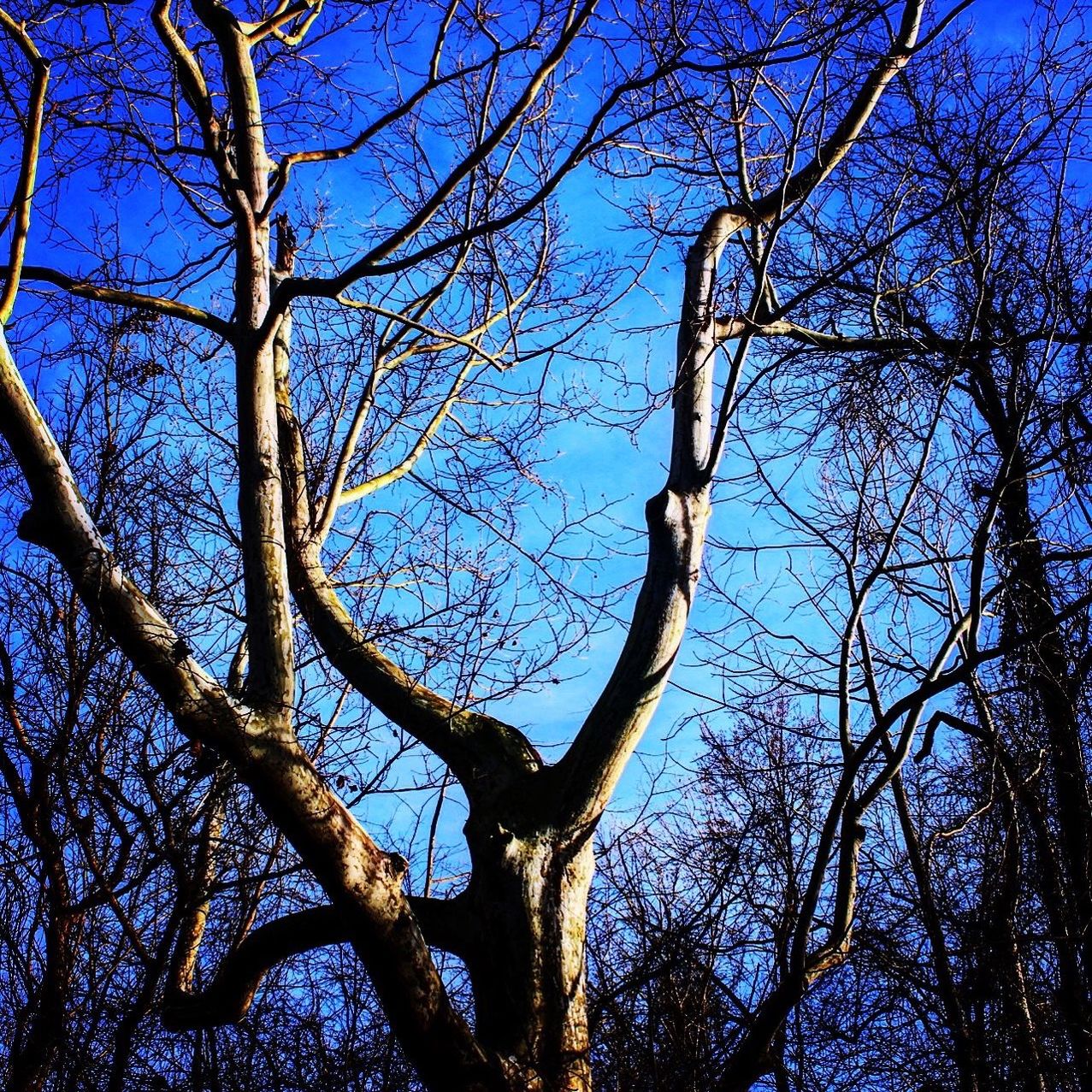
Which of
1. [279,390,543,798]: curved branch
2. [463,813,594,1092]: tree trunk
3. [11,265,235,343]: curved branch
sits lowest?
[463,813,594,1092]: tree trunk

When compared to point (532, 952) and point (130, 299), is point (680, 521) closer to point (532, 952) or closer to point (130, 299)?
point (532, 952)

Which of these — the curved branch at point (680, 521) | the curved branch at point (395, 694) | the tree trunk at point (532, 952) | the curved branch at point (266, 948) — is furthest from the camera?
the curved branch at point (395, 694)

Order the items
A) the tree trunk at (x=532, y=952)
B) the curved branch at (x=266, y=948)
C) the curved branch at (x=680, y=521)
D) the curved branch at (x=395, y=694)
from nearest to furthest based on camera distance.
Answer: the tree trunk at (x=532, y=952) < the curved branch at (x=266, y=948) < the curved branch at (x=680, y=521) < the curved branch at (x=395, y=694)

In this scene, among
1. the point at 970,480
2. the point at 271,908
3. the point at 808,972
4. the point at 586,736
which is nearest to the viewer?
the point at 808,972

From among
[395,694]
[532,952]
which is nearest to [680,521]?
[395,694]

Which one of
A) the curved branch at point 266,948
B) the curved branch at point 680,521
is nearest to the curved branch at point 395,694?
the curved branch at point 680,521

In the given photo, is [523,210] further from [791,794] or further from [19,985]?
[19,985]

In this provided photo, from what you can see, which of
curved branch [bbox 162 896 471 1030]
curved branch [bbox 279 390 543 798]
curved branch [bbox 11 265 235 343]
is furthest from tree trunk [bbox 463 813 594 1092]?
curved branch [bbox 11 265 235 343]

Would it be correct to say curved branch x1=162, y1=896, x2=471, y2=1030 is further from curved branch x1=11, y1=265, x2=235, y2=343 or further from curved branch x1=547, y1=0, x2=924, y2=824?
curved branch x1=11, y1=265, x2=235, y2=343

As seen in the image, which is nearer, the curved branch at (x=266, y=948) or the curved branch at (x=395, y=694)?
the curved branch at (x=266, y=948)

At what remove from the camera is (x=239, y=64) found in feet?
16.6

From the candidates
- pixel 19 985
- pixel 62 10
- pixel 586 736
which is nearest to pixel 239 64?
pixel 62 10

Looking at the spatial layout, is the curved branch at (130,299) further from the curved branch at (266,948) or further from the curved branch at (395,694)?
the curved branch at (266,948)

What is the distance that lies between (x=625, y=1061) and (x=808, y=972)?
94 centimetres
